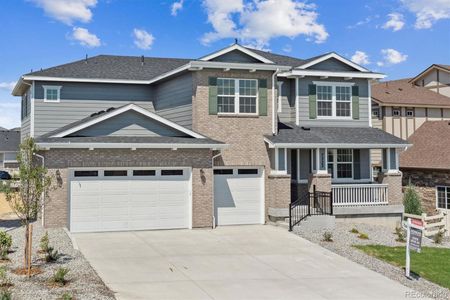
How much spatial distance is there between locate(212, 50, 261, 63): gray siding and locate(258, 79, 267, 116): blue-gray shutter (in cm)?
96

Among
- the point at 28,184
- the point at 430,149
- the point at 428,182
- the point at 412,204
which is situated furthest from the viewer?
the point at 430,149

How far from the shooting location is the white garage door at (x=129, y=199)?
1775 cm

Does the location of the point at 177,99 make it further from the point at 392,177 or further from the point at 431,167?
the point at 431,167

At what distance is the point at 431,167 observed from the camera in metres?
26.6

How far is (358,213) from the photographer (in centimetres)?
2098

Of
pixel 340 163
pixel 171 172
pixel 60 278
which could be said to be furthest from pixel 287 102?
pixel 60 278

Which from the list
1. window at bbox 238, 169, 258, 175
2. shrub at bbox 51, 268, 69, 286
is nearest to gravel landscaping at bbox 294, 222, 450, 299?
window at bbox 238, 169, 258, 175

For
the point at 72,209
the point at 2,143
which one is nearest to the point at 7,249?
the point at 72,209

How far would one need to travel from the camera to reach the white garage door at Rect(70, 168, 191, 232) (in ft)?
58.2

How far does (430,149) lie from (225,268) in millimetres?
19561

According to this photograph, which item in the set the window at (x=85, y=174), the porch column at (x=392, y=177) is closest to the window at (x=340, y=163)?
the porch column at (x=392, y=177)

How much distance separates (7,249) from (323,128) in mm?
14717

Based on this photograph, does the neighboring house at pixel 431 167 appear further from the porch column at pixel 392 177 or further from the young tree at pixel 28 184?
the young tree at pixel 28 184

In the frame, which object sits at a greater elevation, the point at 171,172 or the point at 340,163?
the point at 340,163
